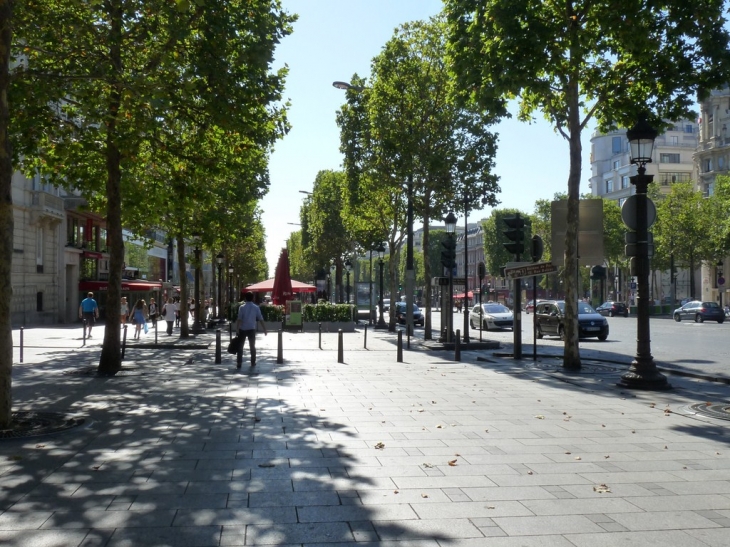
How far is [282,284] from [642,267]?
80.8 feet

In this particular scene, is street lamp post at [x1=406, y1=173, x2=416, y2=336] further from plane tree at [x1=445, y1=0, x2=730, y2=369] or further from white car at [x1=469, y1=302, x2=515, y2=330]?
white car at [x1=469, y1=302, x2=515, y2=330]

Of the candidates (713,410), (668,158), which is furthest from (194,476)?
(668,158)

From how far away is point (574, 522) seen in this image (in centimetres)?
550

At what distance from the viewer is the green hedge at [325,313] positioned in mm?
39594

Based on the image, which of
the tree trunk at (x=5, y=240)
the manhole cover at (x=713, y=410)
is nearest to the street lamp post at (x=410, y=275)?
the manhole cover at (x=713, y=410)

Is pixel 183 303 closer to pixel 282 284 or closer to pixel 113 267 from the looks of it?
pixel 282 284

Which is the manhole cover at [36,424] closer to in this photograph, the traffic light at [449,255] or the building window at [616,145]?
the traffic light at [449,255]

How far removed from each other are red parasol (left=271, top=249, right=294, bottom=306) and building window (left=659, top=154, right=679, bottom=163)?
75.2 metres

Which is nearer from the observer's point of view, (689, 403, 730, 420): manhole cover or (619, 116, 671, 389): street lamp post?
(689, 403, 730, 420): manhole cover

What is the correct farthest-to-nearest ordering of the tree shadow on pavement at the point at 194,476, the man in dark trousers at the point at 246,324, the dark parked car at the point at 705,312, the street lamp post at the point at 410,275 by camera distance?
the dark parked car at the point at 705,312 < the street lamp post at the point at 410,275 < the man in dark trousers at the point at 246,324 < the tree shadow on pavement at the point at 194,476

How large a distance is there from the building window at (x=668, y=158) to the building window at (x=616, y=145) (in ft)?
29.3

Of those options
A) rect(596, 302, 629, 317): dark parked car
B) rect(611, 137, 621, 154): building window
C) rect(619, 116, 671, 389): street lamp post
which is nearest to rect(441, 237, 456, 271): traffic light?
rect(619, 116, 671, 389): street lamp post

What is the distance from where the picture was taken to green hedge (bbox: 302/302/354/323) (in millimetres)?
39594

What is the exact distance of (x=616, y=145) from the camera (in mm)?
108875
